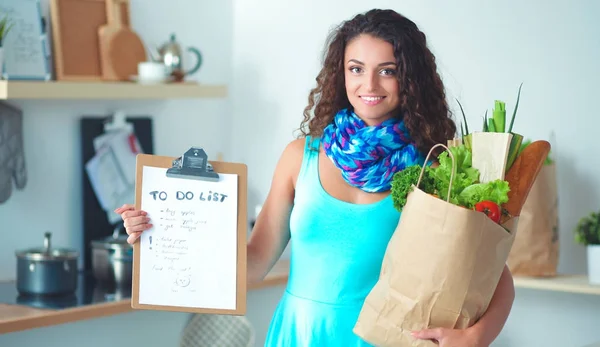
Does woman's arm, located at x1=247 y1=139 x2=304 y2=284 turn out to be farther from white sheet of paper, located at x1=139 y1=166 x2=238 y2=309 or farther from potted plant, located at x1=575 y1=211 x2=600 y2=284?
potted plant, located at x1=575 y1=211 x2=600 y2=284

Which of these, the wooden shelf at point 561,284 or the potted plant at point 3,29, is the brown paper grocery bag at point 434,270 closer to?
the wooden shelf at point 561,284

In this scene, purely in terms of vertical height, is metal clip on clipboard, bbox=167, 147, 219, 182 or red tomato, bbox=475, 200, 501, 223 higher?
metal clip on clipboard, bbox=167, 147, 219, 182

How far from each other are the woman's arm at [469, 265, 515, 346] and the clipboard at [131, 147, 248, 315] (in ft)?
1.53

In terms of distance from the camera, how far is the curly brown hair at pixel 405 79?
1.68 metres

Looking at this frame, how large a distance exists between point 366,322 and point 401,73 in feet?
1.60

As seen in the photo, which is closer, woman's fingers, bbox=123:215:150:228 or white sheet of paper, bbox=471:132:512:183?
white sheet of paper, bbox=471:132:512:183

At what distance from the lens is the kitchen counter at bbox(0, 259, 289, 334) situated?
246 centimetres

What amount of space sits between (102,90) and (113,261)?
2.00 feet

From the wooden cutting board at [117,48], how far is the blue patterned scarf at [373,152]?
1.64 m

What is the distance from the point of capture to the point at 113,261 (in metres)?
2.99

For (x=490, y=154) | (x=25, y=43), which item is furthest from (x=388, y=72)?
(x=25, y=43)

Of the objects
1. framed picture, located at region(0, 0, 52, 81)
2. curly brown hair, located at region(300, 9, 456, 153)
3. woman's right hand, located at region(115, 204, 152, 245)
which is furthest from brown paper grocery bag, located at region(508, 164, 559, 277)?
framed picture, located at region(0, 0, 52, 81)

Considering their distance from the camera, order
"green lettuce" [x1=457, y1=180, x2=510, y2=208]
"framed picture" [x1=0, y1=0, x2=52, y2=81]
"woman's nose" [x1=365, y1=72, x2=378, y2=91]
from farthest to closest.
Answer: "framed picture" [x1=0, y1=0, x2=52, y2=81], "woman's nose" [x1=365, y1=72, x2=378, y2=91], "green lettuce" [x1=457, y1=180, x2=510, y2=208]

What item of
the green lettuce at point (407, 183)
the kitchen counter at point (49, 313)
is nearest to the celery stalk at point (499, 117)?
the green lettuce at point (407, 183)
